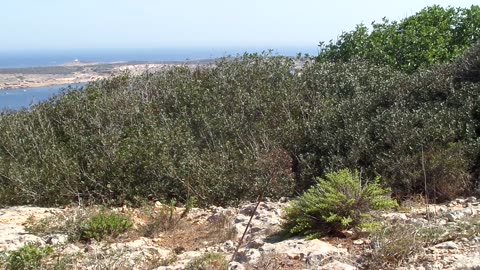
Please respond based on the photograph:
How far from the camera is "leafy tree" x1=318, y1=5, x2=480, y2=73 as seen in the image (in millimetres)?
12977

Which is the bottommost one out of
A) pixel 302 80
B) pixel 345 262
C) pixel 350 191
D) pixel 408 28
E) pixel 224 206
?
pixel 224 206

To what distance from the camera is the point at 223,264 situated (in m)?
4.86

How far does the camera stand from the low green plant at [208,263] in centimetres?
481

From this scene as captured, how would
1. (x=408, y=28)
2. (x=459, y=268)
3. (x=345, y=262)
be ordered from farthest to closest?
(x=408, y=28), (x=345, y=262), (x=459, y=268)

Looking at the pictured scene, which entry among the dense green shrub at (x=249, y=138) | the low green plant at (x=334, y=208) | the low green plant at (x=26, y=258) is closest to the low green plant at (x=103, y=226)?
the low green plant at (x=26, y=258)

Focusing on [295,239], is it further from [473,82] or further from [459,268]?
[473,82]

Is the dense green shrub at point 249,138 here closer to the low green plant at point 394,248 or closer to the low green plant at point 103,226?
the low green plant at point 103,226

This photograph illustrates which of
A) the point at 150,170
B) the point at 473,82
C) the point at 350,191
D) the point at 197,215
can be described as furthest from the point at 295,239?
the point at 473,82

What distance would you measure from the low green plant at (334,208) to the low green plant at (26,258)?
2.41 metres

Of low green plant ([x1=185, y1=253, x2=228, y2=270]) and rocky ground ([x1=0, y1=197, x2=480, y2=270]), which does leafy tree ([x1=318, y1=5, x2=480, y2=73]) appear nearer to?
rocky ground ([x1=0, y1=197, x2=480, y2=270])

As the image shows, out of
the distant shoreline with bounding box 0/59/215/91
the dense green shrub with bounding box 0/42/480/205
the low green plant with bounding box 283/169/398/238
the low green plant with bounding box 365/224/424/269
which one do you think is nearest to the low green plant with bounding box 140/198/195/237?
the dense green shrub with bounding box 0/42/480/205

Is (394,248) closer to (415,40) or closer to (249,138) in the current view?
(249,138)

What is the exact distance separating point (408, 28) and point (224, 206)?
8246mm

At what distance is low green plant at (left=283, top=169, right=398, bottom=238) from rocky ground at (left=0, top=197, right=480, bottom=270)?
13cm
